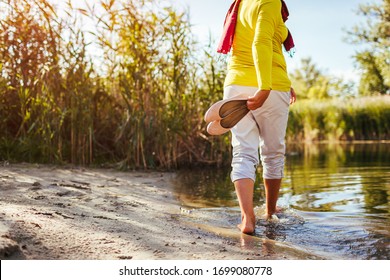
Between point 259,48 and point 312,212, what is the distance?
1.19 m

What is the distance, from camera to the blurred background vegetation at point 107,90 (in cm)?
487

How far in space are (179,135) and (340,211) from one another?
2.54 meters

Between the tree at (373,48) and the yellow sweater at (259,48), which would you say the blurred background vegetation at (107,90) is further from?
the tree at (373,48)

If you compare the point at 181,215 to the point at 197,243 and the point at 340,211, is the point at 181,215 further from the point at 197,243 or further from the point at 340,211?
the point at 340,211

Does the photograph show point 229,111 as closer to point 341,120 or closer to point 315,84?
point 341,120

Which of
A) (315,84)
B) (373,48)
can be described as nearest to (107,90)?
(373,48)

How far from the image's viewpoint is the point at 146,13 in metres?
Result: 5.25

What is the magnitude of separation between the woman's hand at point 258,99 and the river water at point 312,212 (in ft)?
2.03

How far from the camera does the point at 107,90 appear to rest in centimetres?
537

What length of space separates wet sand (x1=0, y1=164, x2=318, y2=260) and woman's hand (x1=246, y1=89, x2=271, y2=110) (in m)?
0.62

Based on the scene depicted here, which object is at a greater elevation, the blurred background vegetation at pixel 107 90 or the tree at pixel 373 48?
the tree at pixel 373 48

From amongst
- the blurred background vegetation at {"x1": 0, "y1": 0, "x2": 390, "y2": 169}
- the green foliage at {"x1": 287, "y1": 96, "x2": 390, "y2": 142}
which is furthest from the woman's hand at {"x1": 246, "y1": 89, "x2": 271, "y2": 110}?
the green foliage at {"x1": 287, "y1": 96, "x2": 390, "y2": 142}

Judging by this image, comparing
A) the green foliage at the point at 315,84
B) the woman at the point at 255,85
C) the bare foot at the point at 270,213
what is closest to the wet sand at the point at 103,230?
the woman at the point at 255,85

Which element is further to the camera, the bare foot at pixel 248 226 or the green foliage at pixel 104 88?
the green foliage at pixel 104 88
